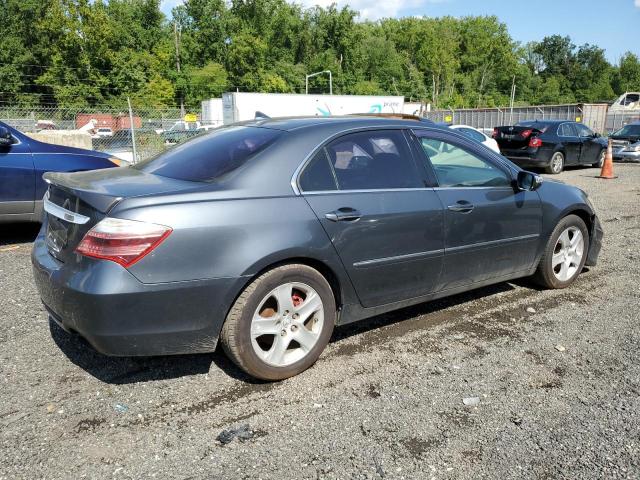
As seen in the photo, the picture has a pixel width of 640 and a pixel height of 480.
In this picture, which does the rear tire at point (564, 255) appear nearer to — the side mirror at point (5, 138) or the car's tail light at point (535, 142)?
the side mirror at point (5, 138)

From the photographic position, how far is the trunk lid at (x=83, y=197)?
2945 millimetres

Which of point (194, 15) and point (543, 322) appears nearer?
point (543, 322)

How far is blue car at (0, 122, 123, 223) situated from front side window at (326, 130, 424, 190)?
4.48 meters

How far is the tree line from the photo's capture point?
52.5 metres

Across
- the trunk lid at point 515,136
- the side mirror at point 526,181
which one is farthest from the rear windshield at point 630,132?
the side mirror at point 526,181

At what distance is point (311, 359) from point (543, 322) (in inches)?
79.5

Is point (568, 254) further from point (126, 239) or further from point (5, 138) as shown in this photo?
point (5, 138)

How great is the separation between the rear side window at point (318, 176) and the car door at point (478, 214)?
893 mm

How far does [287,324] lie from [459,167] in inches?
78.4

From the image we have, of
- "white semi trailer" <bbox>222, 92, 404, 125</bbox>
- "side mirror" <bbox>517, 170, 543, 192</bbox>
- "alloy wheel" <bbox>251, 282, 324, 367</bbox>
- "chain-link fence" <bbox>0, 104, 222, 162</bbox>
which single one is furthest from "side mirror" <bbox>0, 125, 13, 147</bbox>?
"white semi trailer" <bbox>222, 92, 404, 125</bbox>

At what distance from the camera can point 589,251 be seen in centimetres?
530

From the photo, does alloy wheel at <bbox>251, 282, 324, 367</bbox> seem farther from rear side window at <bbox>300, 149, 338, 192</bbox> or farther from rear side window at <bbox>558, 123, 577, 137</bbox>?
rear side window at <bbox>558, 123, 577, 137</bbox>

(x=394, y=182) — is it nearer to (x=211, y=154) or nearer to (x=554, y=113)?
(x=211, y=154)

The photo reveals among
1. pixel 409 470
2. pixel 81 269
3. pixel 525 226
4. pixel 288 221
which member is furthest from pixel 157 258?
pixel 525 226
